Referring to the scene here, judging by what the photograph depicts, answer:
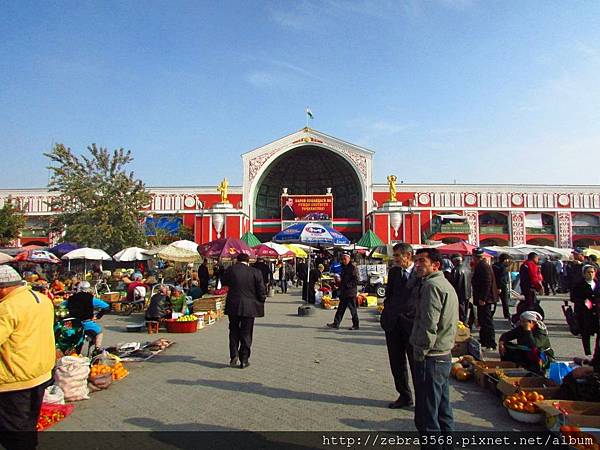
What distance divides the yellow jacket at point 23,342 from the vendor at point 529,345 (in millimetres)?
5672

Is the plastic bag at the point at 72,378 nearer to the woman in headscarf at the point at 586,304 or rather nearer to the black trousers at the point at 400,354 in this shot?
the black trousers at the point at 400,354

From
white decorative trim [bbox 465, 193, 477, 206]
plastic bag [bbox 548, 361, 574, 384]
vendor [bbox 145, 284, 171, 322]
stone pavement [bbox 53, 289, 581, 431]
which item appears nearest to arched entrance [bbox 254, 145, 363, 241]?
white decorative trim [bbox 465, 193, 477, 206]

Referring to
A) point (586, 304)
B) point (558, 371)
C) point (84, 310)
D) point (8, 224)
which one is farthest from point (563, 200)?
point (8, 224)

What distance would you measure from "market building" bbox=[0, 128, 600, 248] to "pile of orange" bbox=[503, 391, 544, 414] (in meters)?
33.7

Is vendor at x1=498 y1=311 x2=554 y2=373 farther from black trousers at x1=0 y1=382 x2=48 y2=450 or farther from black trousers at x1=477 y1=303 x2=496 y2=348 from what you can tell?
black trousers at x1=0 y1=382 x2=48 y2=450

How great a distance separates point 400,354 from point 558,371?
1978 millimetres

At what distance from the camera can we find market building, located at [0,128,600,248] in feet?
127

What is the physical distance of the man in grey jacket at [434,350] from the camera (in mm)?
3436

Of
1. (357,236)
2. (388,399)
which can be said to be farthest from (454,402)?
(357,236)

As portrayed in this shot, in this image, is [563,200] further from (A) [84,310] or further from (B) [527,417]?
(A) [84,310]

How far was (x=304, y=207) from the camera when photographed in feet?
136

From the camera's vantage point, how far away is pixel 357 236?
1633 inches

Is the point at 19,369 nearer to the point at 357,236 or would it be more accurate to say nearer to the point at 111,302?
the point at 111,302

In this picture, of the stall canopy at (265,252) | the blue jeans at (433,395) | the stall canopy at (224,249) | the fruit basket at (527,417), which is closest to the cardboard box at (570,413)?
the fruit basket at (527,417)
